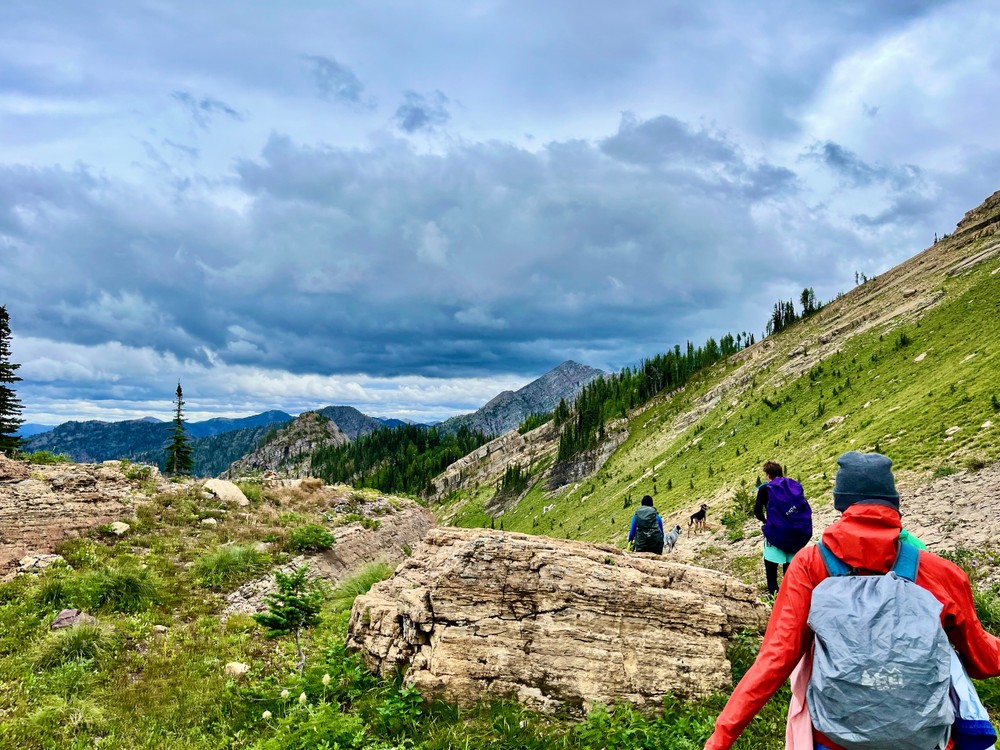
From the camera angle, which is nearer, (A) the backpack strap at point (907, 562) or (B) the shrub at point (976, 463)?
(A) the backpack strap at point (907, 562)

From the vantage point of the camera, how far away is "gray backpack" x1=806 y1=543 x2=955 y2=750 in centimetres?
260

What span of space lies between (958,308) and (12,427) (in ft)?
265

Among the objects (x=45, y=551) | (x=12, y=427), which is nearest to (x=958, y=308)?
(x=45, y=551)

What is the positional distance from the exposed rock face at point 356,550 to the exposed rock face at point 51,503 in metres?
5.54

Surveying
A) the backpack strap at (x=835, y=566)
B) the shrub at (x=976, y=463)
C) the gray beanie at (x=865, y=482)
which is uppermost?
the shrub at (x=976, y=463)

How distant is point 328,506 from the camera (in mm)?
22516

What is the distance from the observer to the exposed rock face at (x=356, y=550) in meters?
12.2

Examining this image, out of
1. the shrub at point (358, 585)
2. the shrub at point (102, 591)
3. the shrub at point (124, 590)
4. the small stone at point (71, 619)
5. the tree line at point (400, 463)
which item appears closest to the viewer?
the small stone at point (71, 619)

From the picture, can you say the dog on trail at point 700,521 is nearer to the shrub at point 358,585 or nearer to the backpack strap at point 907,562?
the shrub at point 358,585

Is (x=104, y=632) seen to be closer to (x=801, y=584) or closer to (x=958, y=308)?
(x=801, y=584)

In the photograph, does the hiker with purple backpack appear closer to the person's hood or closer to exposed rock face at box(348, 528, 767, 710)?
exposed rock face at box(348, 528, 767, 710)

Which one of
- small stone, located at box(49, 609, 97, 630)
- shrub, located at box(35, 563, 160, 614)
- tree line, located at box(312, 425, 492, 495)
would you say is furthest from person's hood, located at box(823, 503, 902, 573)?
tree line, located at box(312, 425, 492, 495)

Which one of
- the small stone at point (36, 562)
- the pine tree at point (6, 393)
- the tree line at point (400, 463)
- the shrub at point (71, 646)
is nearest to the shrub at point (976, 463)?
the shrub at point (71, 646)

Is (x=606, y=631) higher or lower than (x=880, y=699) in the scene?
lower
